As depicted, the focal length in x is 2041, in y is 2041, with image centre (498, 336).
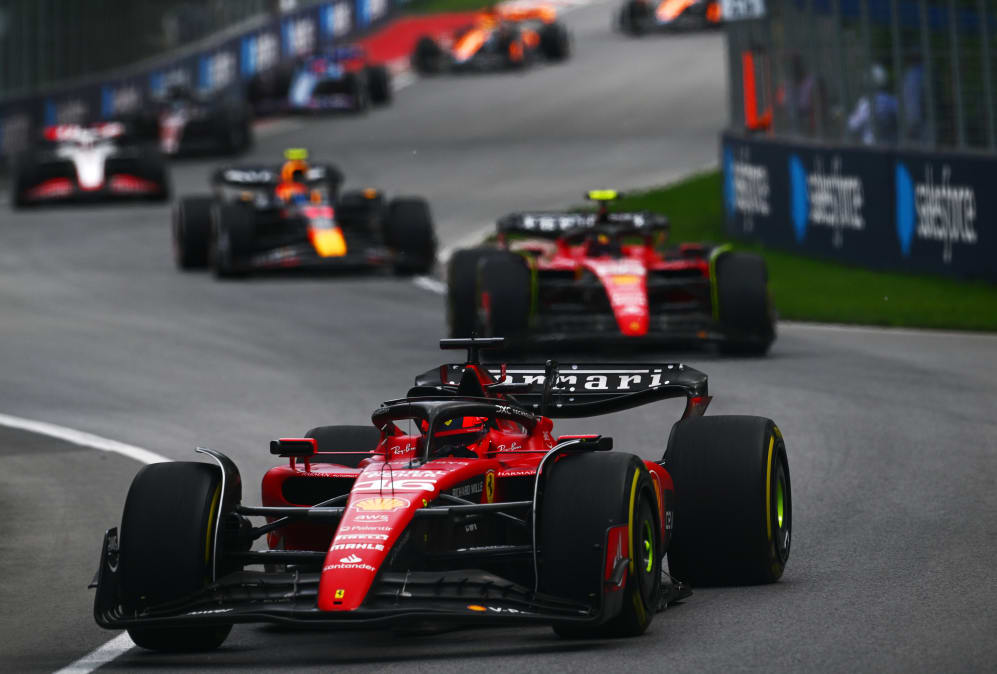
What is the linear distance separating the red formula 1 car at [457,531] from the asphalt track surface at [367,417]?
0.22 metres

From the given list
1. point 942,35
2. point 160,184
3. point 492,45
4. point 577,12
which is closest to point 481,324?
point 942,35

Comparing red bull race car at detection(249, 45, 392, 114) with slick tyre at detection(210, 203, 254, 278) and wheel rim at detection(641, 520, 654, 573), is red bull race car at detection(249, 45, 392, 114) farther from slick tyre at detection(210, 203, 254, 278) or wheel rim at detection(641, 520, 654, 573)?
wheel rim at detection(641, 520, 654, 573)

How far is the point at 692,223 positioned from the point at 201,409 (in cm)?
1549

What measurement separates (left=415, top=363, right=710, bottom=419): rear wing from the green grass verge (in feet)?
182

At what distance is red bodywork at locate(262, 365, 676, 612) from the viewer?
7840 mm

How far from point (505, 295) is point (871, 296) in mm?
5833

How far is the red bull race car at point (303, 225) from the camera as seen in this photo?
2458 cm

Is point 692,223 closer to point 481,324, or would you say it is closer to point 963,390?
point 481,324

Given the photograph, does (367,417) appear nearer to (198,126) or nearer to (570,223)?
(570,223)

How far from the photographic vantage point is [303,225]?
24906mm

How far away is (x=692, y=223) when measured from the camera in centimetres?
3000

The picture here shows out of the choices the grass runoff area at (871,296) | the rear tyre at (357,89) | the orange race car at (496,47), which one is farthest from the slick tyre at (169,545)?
the orange race car at (496,47)

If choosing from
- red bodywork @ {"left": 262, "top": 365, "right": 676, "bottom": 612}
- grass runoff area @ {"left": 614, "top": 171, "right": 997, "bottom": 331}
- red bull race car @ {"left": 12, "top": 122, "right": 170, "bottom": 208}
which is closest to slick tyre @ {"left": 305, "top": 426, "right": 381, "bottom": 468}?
red bodywork @ {"left": 262, "top": 365, "right": 676, "bottom": 612}

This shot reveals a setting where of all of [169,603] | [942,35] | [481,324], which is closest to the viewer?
[169,603]
